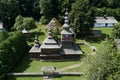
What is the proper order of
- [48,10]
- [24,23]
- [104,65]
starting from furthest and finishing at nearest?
1. [48,10]
2. [24,23]
3. [104,65]

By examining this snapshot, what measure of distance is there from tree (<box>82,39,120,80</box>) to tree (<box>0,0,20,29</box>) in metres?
46.2

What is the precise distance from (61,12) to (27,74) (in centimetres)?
3703

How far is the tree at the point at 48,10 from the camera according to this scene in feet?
276

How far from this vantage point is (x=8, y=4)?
8281cm

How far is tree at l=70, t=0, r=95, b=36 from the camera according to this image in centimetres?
7281

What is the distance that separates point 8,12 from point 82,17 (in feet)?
77.4

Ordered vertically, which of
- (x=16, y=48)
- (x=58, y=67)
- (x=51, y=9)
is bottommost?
(x=58, y=67)

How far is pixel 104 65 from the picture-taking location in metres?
40.1

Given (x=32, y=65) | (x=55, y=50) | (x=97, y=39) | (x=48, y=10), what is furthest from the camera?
(x=48, y=10)

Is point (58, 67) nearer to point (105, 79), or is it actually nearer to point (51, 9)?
point (105, 79)

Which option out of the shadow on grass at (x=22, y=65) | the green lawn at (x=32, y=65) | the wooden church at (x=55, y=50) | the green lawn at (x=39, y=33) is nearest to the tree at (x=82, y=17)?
the green lawn at (x=39, y=33)

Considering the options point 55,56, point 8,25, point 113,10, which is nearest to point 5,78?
point 55,56

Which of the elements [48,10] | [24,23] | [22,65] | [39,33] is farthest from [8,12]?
[22,65]

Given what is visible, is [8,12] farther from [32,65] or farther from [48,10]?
[32,65]
